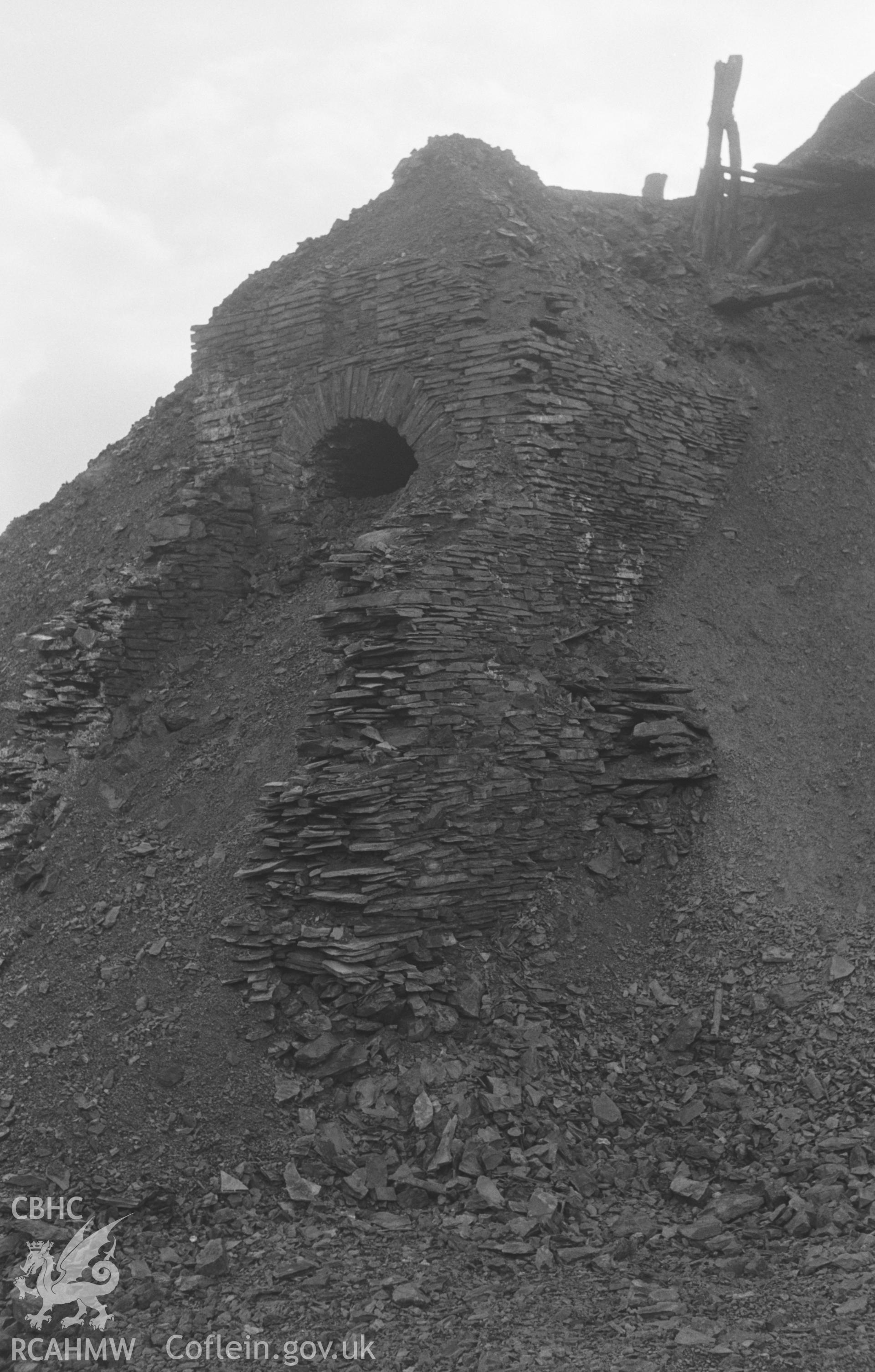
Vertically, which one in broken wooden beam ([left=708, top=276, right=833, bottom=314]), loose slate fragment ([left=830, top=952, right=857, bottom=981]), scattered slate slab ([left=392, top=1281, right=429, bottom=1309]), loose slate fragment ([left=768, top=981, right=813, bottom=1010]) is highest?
broken wooden beam ([left=708, top=276, right=833, bottom=314])

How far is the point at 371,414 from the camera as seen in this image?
40.1 ft

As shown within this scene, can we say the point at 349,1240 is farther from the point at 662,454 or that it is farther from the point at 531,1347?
the point at 662,454

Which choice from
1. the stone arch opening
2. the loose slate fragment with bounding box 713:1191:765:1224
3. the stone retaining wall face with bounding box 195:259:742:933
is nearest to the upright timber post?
the stone retaining wall face with bounding box 195:259:742:933

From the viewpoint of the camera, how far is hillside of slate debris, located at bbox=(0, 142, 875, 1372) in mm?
7312

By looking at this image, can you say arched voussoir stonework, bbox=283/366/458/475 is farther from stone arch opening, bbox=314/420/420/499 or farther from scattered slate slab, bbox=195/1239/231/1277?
scattered slate slab, bbox=195/1239/231/1277

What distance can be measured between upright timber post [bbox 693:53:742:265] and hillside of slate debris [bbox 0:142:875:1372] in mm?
2569

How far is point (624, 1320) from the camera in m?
6.98

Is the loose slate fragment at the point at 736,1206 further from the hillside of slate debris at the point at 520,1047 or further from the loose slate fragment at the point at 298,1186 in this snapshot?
the loose slate fragment at the point at 298,1186

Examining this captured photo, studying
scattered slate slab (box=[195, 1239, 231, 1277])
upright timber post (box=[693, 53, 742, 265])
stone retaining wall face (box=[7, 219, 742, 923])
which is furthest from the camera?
upright timber post (box=[693, 53, 742, 265])

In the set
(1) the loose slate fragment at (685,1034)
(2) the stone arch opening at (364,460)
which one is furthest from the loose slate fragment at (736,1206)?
(2) the stone arch opening at (364,460)

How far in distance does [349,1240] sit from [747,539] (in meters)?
7.66

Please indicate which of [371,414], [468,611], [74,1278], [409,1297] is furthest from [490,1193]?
[371,414]

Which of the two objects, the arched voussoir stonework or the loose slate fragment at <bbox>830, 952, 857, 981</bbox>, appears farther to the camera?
the arched voussoir stonework

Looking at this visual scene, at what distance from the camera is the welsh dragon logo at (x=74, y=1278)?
735 cm
